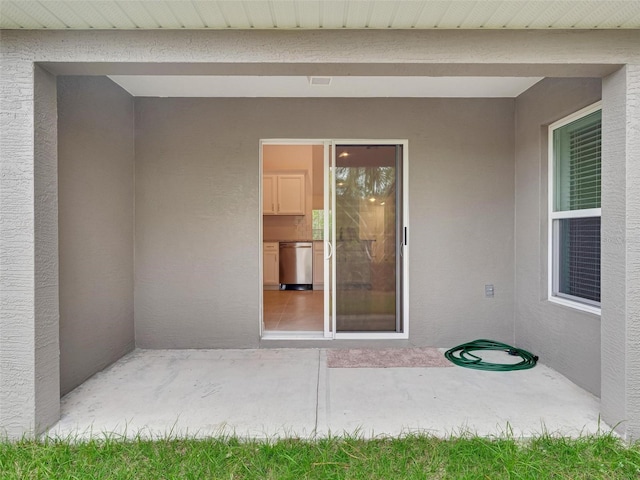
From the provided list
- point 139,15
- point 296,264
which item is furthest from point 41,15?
point 296,264

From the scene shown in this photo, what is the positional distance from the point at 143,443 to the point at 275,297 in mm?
4544

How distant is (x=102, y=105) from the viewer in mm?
3303

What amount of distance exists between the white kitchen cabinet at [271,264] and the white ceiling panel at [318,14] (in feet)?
18.5

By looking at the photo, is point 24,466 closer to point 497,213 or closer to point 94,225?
point 94,225

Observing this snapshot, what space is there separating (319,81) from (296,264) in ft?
15.7

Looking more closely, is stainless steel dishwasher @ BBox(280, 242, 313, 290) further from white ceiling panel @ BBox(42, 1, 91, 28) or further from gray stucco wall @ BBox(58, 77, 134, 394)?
white ceiling panel @ BBox(42, 1, 91, 28)

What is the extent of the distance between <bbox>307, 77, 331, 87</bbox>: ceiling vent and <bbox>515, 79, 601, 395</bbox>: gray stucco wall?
78.6 inches

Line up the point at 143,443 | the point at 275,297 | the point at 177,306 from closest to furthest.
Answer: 1. the point at 143,443
2. the point at 177,306
3. the point at 275,297

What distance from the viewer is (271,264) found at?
Answer: 7602 mm

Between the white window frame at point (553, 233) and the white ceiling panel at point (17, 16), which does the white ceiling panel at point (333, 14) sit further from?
the white window frame at point (553, 233)

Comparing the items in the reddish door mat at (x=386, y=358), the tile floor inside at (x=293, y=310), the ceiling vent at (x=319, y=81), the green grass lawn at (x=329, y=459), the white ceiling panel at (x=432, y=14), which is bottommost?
the green grass lawn at (x=329, y=459)

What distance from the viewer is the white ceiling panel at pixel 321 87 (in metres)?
3.35

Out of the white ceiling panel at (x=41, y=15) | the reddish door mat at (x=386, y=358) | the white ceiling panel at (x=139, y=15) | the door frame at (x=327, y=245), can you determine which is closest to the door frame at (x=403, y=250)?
the door frame at (x=327, y=245)

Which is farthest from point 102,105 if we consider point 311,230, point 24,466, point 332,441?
point 311,230
